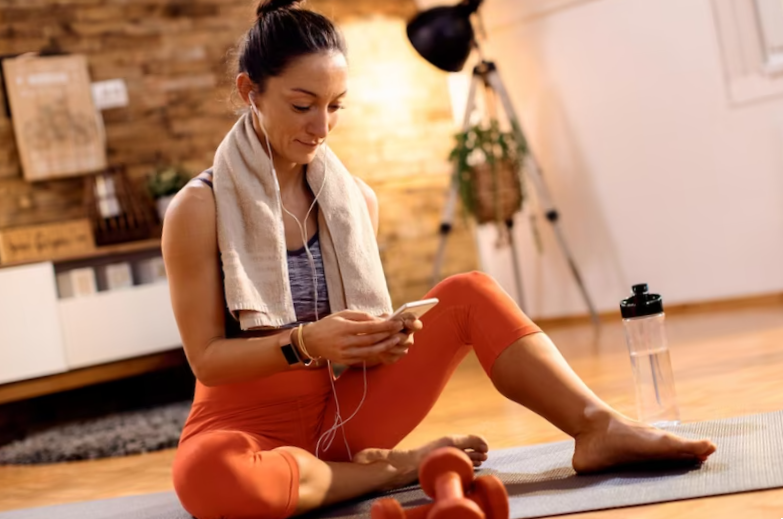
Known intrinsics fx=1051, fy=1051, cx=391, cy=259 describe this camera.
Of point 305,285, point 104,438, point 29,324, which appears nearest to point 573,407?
point 305,285

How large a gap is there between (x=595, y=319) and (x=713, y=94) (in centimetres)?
107

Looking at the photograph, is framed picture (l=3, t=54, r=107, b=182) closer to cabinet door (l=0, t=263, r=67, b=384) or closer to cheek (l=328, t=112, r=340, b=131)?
cabinet door (l=0, t=263, r=67, b=384)

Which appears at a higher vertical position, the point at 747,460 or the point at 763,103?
the point at 763,103

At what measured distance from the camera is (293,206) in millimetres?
1964

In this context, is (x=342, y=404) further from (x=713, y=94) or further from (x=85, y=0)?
(x=85, y=0)

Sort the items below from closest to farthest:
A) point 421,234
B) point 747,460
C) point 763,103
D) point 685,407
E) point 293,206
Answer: point 747,460 → point 293,206 → point 685,407 → point 763,103 → point 421,234

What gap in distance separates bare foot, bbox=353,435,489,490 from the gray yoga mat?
3 cm

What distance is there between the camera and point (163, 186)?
4.59 m

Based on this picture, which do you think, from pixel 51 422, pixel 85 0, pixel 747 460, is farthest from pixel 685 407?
pixel 85 0

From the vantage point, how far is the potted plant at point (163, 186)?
4586 millimetres

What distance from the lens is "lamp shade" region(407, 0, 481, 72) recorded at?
444 centimetres

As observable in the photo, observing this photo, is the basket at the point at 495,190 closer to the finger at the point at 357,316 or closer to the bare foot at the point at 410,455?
the bare foot at the point at 410,455

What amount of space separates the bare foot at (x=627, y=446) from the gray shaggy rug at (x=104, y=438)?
6.04ft

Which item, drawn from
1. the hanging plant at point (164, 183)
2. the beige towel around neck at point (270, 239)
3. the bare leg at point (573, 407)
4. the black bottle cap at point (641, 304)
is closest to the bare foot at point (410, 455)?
the bare leg at point (573, 407)
